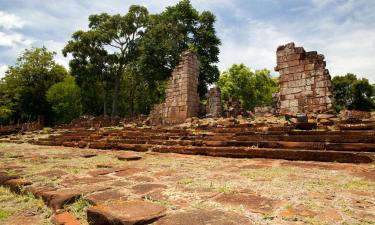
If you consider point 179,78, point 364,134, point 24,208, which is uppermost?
point 179,78

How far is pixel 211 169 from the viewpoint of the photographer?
4582 millimetres

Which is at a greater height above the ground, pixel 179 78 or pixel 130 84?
pixel 130 84

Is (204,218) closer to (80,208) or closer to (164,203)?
(164,203)

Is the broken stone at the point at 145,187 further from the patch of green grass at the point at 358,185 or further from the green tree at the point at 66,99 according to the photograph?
the green tree at the point at 66,99

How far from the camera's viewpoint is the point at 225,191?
9.99 feet

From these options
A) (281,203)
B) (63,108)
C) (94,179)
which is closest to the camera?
(281,203)

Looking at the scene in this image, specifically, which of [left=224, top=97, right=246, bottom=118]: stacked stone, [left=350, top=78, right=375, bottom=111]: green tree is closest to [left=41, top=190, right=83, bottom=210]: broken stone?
[left=224, top=97, right=246, bottom=118]: stacked stone

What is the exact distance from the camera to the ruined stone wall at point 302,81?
32.6ft

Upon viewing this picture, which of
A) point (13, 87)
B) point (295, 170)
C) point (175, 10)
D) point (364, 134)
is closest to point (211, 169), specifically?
point (295, 170)

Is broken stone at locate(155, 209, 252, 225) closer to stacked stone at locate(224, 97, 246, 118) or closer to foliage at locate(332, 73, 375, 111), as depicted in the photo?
stacked stone at locate(224, 97, 246, 118)

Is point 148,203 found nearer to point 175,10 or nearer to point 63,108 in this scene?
point 175,10

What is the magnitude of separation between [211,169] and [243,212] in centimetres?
222

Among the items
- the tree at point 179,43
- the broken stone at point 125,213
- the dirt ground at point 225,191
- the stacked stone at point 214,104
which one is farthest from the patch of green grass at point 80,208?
the tree at point 179,43

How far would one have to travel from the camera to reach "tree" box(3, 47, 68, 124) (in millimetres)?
37062
